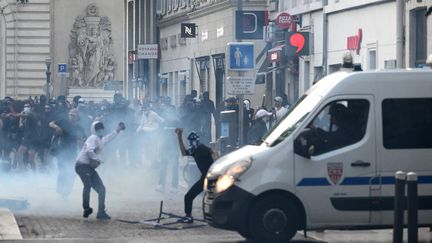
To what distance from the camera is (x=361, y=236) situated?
61.9 feet

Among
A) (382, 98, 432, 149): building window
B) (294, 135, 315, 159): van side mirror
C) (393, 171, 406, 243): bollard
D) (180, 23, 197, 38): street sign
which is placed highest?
(180, 23, 197, 38): street sign

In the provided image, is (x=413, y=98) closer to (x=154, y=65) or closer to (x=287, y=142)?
(x=287, y=142)

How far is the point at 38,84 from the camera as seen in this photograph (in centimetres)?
8519

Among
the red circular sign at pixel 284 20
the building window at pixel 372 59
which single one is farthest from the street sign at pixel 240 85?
the red circular sign at pixel 284 20

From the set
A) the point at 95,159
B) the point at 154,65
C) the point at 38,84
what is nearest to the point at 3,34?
the point at 38,84

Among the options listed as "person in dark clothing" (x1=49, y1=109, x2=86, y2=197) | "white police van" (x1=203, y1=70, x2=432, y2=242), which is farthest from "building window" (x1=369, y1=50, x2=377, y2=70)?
"white police van" (x1=203, y1=70, x2=432, y2=242)

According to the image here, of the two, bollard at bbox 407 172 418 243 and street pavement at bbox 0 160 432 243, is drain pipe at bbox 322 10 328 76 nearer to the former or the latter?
street pavement at bbox 0 160 432 243

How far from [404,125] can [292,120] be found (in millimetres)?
1378

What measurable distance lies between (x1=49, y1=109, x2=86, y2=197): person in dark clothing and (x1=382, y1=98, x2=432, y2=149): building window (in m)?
10.4

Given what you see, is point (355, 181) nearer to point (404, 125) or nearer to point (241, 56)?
point (404, 125)

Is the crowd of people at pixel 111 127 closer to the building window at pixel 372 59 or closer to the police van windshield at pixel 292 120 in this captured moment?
the building window at pixel 372 59

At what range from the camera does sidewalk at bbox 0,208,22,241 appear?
19109 mm

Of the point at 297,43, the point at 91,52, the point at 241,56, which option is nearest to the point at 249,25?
the point at 241,56

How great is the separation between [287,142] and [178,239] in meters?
2.37
